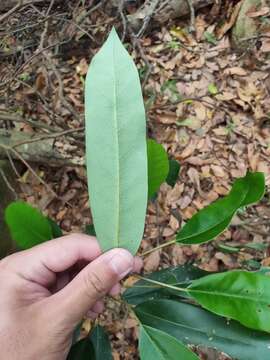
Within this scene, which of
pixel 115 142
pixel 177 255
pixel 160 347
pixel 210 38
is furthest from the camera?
pixel 210 38

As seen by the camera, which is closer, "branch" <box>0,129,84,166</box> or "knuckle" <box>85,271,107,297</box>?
"knuckle" <box>85,271,107,297</box>

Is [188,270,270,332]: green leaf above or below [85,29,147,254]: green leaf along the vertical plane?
below

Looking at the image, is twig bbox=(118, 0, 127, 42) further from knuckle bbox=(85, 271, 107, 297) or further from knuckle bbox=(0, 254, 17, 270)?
knuckle bbox=(85, 271, 107, 297)

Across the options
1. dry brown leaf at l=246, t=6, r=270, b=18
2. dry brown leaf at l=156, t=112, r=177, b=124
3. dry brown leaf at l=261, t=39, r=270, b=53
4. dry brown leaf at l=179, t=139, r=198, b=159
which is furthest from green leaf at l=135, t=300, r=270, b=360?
dry brown leaf at l=246, t=6, r=270, b=18

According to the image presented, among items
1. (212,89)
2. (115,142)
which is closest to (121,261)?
(115,142)

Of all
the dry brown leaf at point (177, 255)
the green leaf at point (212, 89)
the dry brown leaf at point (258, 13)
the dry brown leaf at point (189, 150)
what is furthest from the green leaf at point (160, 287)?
the dry brown leaf at point (258, 13)

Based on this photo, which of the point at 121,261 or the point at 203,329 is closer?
the point at 121,261

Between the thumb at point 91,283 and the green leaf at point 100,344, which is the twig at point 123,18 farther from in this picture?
the thumb at point 91,283

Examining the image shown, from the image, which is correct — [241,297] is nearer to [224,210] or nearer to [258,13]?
[224,210]
